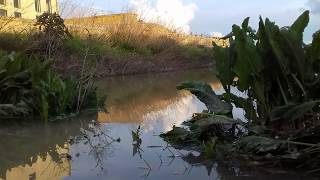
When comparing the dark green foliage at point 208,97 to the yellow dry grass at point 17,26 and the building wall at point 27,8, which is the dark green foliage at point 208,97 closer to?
the yellow dry grass at point 17,26

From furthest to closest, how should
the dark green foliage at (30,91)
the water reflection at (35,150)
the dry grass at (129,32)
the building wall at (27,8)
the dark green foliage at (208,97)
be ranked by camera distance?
the building wall at (27,8) → the dry grass at (129,32) → the dark green foliage at (30,91) → the dark green foliage at (208,97) → the water reflection at (35,150)

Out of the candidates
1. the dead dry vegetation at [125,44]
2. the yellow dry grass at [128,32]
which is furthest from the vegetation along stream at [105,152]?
the yellow dry grass at [128,32]

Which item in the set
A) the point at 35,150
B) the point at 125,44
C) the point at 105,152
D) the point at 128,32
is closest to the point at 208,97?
the point at 105,152

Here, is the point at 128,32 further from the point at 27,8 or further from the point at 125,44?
the point at 27,8

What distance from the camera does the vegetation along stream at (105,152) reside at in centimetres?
298

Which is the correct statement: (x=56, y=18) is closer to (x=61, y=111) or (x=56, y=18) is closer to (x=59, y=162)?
(x=61, y=111)

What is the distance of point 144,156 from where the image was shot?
3.41 metres

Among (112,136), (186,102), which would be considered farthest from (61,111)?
(186,102)

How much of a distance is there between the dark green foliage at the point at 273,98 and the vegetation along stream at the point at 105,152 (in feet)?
0.59

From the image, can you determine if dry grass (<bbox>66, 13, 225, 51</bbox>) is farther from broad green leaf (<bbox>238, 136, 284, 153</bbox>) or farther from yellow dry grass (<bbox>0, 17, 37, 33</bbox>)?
broad green leaf (<bbox>238, 136, 284, 153</bbox>)

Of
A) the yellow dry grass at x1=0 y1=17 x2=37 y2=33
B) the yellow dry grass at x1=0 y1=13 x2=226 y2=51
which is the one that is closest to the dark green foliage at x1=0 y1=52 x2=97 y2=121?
Answer: the yellow dry grass at x1=0 y1=17 x2=37 y2=33

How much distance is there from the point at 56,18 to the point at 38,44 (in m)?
2.67

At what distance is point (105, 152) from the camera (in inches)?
139

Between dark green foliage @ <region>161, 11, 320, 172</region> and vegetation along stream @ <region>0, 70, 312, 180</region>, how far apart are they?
0.18 m
